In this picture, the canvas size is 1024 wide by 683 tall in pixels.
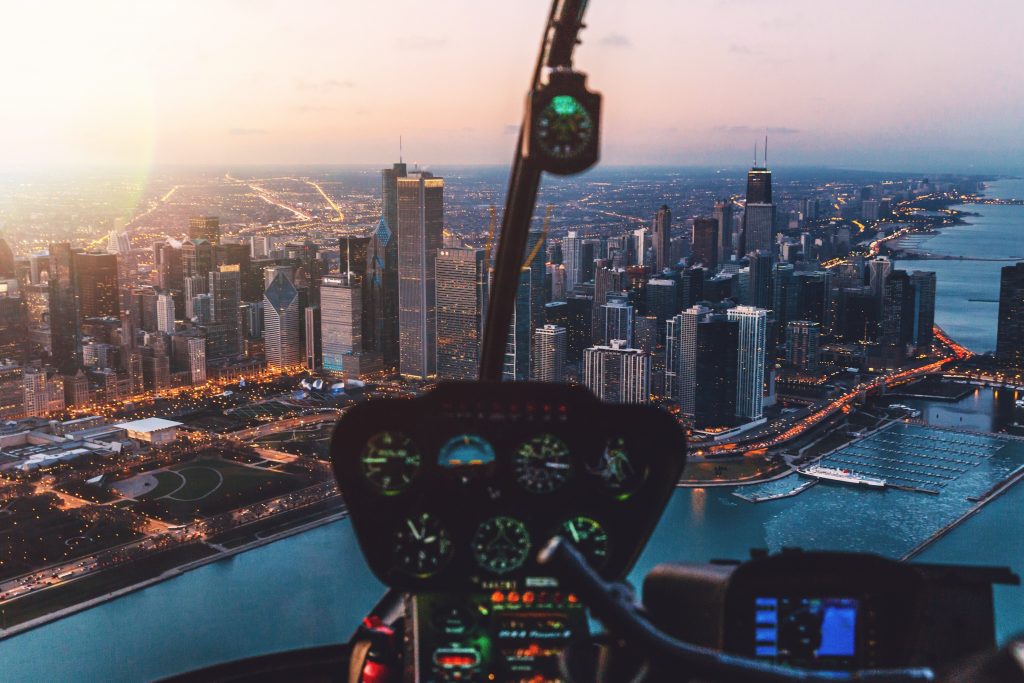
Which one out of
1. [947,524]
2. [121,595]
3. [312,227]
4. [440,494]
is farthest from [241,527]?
[440,494]

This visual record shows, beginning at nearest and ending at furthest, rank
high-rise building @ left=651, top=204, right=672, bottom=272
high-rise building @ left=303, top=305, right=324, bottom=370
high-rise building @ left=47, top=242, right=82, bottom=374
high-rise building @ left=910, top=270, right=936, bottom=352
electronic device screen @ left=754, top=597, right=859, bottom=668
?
electronic device screen @ left=754, top=597, right=859, bottom=668
high-rise building @ left=910, top=270, right=936, bottom=352
high-rise building @ left=651, top=204, right=672, bottom=272
high-rise building @ left=47, top=242, right=82, bottom=374
high-rise building @ left=303, top=305, right=324, bottom=370

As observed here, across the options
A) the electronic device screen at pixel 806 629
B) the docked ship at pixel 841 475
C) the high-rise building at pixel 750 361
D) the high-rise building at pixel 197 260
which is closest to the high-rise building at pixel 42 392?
the high-rise building at pixel 197 260

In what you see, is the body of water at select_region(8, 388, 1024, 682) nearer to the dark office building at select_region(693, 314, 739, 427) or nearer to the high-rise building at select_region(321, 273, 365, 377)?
the dark office building at select_region(693, 314, 739, 427)

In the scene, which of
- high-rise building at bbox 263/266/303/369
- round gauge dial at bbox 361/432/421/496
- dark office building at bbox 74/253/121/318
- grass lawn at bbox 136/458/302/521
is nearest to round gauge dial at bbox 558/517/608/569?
round gauge dial at bbox 361/432/421/496

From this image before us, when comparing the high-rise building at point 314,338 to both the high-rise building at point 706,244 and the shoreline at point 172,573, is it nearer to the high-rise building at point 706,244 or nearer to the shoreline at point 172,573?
the high-rise building at point 706,244

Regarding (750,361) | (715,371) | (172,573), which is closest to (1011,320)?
(750,361)

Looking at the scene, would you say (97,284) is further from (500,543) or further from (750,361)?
(500,543)

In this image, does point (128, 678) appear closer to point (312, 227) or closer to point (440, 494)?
point (440, 494)
